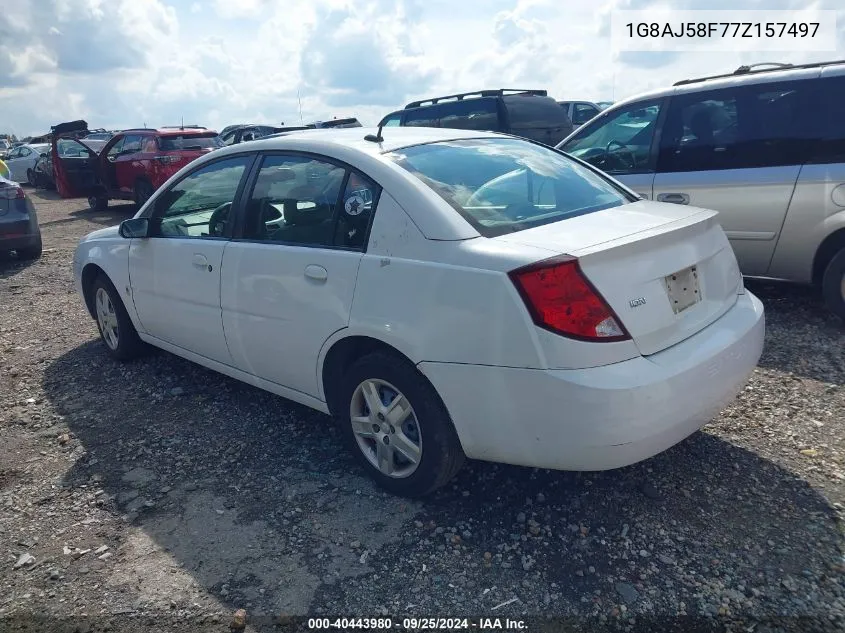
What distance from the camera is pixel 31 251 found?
941 cm

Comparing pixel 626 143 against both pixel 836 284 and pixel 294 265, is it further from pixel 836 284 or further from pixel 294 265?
pixel 294 265

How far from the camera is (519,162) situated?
11.6 ft

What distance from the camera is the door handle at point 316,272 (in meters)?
3.20

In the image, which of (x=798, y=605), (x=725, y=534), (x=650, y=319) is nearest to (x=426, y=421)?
(x=650, y=319)

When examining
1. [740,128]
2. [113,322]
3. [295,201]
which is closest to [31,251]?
[113,322]

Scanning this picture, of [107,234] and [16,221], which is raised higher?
[107,234]

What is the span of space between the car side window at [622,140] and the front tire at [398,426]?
12.1ft

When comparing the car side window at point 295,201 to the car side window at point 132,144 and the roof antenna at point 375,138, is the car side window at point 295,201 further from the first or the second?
the car side window at point 132,144

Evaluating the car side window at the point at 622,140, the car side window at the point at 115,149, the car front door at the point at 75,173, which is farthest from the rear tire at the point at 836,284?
the car front door at the point at 75,173

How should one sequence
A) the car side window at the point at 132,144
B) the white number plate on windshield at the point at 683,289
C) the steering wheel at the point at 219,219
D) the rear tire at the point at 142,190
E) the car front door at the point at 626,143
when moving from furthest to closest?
the car side window at the point at 132,144, the rear tire at the point at 142,190, the car front door at the point at 626,143, the steering wheel at the point at 219,219, the white number plate on windshield at the point at 683,289

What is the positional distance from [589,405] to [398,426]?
3.13 ft

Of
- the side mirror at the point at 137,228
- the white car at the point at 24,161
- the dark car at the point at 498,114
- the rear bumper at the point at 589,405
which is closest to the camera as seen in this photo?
the rear bumper at the point at 589,405

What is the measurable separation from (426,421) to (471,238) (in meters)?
0.79

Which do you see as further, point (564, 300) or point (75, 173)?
point (75, 173)
